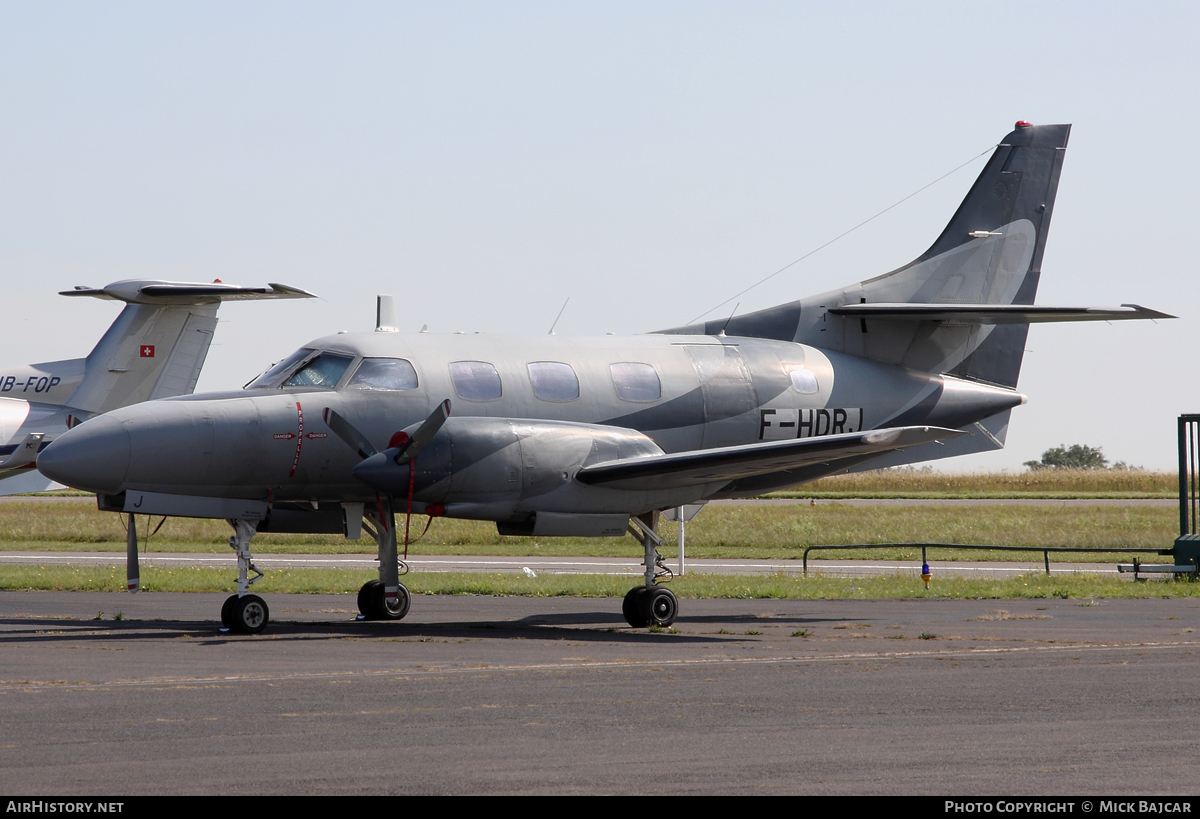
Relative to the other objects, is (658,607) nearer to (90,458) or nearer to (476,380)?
(476,380)

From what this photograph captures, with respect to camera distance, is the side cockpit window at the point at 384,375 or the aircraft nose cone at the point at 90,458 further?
the side cockpit window at the point at 384,375

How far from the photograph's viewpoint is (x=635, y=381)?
18.6 metres

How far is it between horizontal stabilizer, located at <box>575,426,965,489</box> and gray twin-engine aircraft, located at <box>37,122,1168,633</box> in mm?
29

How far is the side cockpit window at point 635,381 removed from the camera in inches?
726

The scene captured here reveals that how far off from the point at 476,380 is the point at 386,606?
3488 millimetres

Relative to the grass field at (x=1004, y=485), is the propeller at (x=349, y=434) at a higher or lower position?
higher

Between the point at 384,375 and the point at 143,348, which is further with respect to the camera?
the point at 143,348

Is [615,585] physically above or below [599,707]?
below

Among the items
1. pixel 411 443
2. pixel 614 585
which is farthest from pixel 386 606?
pixel 614 585

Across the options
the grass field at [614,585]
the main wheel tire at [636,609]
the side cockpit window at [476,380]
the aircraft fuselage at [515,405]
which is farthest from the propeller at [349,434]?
the grass field at [614,585]

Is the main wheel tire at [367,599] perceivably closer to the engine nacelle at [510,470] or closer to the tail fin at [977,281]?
the engine nacelle at [510,470]

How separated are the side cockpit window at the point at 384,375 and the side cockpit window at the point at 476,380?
0.62 meters
